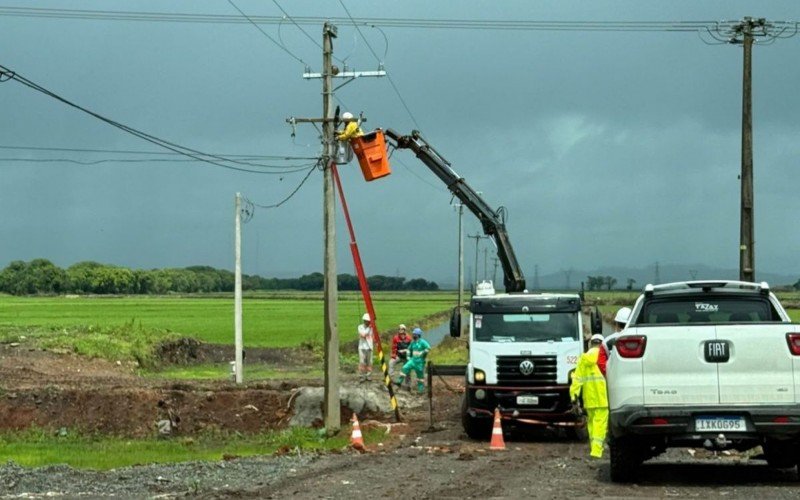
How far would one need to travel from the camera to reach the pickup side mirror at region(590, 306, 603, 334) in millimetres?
23219

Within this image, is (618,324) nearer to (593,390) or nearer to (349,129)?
(593,390)

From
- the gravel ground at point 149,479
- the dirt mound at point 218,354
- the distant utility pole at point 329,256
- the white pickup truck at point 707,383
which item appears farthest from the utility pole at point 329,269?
the dirt mound at point 218,354

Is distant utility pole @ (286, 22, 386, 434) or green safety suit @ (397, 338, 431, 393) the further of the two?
green safety suit @ (397, 338, 431, 393)

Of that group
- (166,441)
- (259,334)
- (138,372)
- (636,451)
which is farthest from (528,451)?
(259,334)

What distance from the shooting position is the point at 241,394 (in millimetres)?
31625

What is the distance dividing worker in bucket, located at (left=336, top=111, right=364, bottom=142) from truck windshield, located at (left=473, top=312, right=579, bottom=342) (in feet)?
17.1

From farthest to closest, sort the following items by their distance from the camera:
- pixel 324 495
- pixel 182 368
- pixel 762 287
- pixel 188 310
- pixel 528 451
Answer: pixel 188 310 < pixel 182 368 < pixel 528 451 < pixel 762 287 < pixel 324 495

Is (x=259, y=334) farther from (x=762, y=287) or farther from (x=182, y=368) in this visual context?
(x=762, y=287)

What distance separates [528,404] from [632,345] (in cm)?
955

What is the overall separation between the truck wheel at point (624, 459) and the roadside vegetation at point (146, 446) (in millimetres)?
8180

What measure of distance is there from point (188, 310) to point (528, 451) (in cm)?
8900

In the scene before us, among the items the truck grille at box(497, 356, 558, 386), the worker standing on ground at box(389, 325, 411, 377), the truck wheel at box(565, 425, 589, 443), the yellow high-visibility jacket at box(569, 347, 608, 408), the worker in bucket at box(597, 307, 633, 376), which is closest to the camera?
the worker in bucket at box(597, 307, 633, 376)

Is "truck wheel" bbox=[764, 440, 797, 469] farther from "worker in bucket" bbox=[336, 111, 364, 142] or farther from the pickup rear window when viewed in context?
"worker in bucket" bbox=[336, 111, 364, 142]

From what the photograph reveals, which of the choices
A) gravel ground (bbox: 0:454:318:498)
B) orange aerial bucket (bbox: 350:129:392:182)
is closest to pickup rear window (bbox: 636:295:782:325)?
gravel ground (bbox: 0:454:318:498)
